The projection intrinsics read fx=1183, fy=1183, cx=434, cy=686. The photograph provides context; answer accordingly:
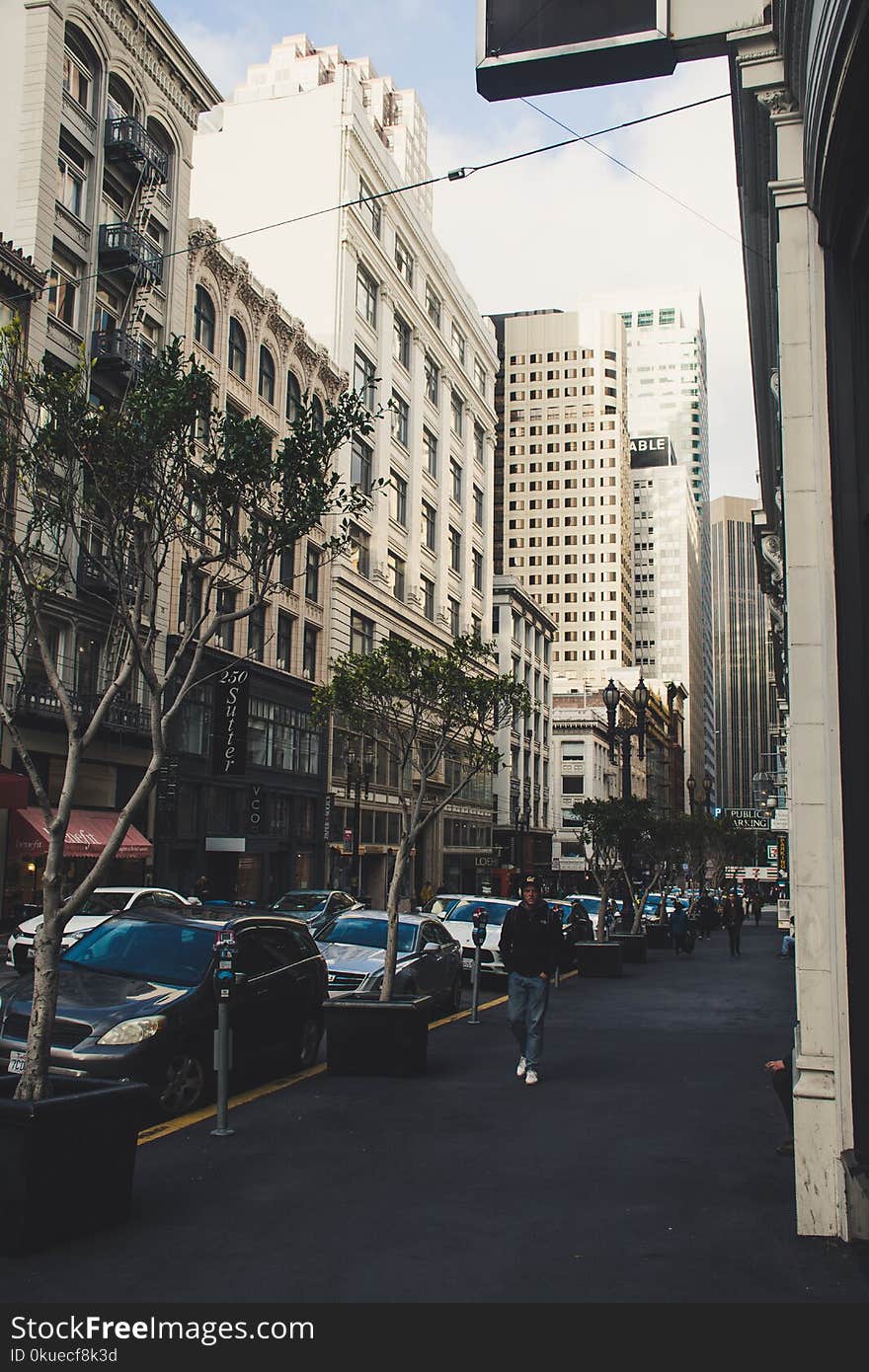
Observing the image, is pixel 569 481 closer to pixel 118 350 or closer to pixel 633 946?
pixel 118 350

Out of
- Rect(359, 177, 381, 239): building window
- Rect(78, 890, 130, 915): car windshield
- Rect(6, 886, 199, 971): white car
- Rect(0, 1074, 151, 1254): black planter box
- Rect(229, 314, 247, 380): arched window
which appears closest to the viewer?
Rect(0, 1074, 151, 1254): black planter box

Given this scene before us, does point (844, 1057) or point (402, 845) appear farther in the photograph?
point (402, 845)

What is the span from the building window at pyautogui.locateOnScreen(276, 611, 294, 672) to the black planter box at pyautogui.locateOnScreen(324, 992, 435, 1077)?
34.8m

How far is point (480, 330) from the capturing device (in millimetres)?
75688

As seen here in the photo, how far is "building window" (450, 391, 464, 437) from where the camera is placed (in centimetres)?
7112

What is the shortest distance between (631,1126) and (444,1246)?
3.49 m

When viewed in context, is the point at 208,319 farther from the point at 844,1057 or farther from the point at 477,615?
the point at 844,1057

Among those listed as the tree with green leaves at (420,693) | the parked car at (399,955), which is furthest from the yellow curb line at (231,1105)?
the tree with green leaves at (420,693)

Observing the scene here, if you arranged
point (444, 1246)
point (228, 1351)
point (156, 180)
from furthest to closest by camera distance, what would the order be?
point (156, 180), point (444, 1246), point (228, 1351)

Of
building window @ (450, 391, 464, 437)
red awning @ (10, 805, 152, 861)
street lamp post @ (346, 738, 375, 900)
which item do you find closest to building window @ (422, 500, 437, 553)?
building window @ (450, 391, 464, 437)

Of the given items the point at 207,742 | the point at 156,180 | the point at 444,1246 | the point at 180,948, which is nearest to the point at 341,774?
the point at 207,742

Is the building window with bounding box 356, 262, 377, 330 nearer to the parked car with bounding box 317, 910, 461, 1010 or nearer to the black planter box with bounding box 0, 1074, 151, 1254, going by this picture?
the parked car with bounding box 317, 910, 461, 1010

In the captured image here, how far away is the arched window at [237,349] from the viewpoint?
42.9 m

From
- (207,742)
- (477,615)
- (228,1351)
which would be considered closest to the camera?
(228,1351)
